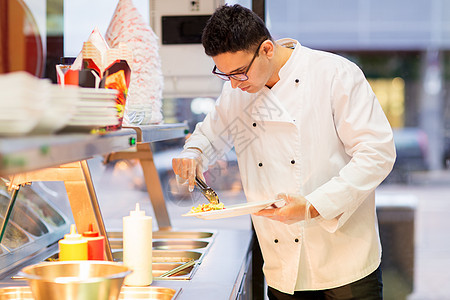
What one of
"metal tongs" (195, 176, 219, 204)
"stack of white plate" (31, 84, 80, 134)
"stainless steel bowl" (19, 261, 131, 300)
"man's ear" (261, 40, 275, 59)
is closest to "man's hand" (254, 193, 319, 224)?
"metal tongs" (195, 176, 219, 204)

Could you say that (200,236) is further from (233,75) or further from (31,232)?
(233,75)

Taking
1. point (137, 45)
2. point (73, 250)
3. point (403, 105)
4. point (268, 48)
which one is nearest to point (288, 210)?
point (268, 48)

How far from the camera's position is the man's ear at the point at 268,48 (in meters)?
1.84

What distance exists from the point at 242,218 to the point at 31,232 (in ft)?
3.98

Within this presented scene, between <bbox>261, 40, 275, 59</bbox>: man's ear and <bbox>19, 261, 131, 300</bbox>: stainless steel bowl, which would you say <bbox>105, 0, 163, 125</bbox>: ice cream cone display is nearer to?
<bbox>261, 40, 275, 59</bbox>: man's ear

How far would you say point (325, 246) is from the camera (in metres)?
1.99

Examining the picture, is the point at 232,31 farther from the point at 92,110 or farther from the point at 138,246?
the point at 92,110

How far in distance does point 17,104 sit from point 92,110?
26 cm

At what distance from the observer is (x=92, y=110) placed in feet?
3.52

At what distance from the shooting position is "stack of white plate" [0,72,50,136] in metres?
0.82

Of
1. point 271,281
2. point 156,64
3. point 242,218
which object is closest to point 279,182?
point 271,281

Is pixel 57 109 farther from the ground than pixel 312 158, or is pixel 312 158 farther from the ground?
pixel 57 109

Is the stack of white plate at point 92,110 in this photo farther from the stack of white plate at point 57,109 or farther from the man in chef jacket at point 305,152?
the man in chef jacket at point 305,152

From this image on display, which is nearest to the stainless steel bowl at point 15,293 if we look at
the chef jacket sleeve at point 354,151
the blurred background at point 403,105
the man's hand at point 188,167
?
the man's hand at point 188,167
